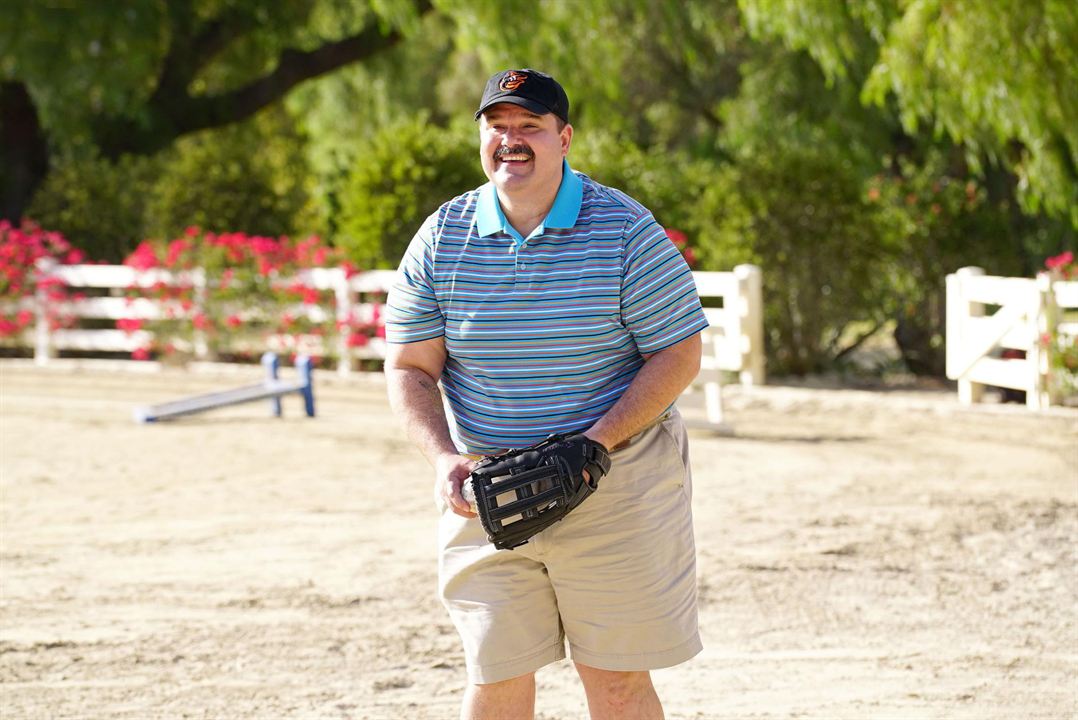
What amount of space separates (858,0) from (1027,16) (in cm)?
168

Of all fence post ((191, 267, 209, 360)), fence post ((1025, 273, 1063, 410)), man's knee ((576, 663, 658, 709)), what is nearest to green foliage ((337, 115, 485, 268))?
fence post ((191, 267, 209, 360))

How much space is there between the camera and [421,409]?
11.2 ft

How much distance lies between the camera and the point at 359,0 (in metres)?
19.2

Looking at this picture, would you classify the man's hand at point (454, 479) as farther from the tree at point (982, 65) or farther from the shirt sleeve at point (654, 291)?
the tree at point (982, 65)

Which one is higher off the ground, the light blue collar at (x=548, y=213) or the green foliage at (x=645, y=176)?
the green foliage at (x=645, y=176)

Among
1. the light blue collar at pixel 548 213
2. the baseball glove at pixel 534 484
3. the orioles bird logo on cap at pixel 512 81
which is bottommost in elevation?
the baseball glove at pixel 534 484

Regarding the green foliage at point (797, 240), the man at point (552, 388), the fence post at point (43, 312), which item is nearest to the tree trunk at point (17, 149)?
the fence post at point (43, 312)

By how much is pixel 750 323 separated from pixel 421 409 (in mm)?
9690

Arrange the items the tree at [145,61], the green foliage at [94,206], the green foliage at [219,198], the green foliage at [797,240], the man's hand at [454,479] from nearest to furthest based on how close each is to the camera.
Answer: the man's hand at [454,479]
the green foliage at [797,240]
the tree at [145,61]
the green foliage at [94,206]
the green foliage at [219,198]

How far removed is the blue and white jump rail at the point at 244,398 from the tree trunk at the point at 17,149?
8284 millimetres

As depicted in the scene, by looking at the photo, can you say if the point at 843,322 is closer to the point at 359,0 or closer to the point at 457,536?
the point at 359,0

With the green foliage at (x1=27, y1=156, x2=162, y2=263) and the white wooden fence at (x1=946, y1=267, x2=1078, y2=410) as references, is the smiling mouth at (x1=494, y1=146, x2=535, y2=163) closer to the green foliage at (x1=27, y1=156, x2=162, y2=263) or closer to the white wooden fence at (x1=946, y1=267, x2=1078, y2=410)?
the white wooden fence at (x1=946, y1=267, x2=1078, y2=410)

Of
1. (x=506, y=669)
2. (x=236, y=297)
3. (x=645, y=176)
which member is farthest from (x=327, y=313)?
(x=506, y=669)

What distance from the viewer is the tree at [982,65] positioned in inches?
453
